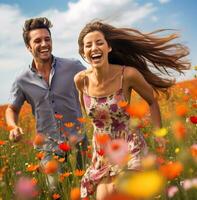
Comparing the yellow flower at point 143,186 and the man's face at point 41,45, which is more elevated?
the man's face at point 41,45

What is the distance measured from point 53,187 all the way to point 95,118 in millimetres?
798

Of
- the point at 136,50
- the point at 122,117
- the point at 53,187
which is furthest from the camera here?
the point at 136,50

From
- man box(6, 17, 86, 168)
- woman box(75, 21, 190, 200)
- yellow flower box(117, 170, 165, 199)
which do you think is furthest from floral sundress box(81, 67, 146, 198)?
yellow flower box(117, 170, 165, 199)

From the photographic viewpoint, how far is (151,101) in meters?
3.75

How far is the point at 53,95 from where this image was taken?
4.86 meters

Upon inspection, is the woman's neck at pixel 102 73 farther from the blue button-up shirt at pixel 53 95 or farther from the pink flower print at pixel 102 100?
the blue button-up shirt at pixel 53 95

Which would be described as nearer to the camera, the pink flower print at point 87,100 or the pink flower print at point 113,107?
the pink flower print at point 113,107

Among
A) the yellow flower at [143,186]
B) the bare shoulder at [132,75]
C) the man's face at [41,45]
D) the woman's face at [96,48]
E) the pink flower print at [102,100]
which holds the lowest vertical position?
the yellow flower at [143,186]

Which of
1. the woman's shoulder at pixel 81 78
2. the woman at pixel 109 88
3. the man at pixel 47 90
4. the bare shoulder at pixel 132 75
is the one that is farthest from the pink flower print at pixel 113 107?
the man at pixel 47 90

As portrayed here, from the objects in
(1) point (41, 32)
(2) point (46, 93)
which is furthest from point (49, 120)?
(1) point (41, 32)

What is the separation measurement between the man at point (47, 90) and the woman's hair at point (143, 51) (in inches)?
31.0

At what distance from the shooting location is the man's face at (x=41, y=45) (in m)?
4.73

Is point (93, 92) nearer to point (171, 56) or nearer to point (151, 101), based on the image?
point (151, 101)

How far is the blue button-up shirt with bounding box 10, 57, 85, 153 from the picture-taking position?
486 centimetres
